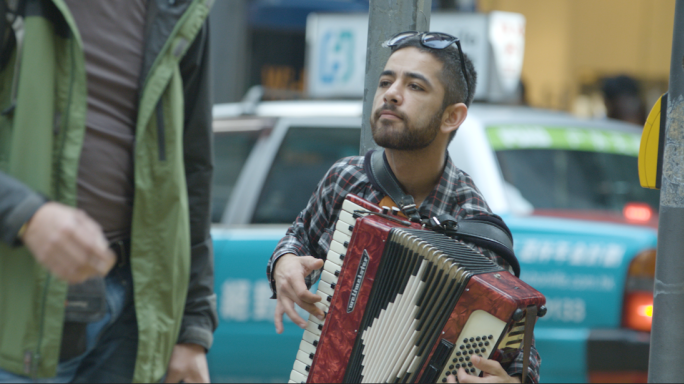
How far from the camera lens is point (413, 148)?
203 cm

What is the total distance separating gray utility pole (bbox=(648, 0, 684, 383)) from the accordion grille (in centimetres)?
38

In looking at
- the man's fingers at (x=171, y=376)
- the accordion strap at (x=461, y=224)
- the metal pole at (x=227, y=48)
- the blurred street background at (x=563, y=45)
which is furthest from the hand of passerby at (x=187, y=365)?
the blurred street background at (x=563, y=45)

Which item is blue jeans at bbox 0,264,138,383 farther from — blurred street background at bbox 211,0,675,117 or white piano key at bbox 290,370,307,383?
blurred street background at bbox 211,0,675,117

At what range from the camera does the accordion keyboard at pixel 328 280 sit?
194cm

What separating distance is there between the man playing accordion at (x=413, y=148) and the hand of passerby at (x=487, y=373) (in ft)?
1.11

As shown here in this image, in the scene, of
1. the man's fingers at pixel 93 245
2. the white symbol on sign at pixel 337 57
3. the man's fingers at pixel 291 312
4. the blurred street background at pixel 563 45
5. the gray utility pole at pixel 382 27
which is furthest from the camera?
the blurred street background at pixel 563 45

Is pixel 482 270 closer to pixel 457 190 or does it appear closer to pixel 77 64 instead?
pixel 457 190

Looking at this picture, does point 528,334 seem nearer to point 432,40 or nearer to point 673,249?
point 673,249

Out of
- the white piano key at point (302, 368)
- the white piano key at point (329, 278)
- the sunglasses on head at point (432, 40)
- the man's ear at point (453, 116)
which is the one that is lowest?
the white piano key at point (302, 368)

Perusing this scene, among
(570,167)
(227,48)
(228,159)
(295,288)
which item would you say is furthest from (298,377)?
(227,48)

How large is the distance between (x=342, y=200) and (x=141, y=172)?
0.52 metres

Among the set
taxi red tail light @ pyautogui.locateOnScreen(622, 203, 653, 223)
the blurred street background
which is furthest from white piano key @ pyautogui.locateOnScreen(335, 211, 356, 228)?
the blurred street background

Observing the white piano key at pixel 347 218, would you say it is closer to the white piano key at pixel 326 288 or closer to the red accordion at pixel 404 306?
the red accordion at pixel 404 306

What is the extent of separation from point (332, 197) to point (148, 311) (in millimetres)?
555
